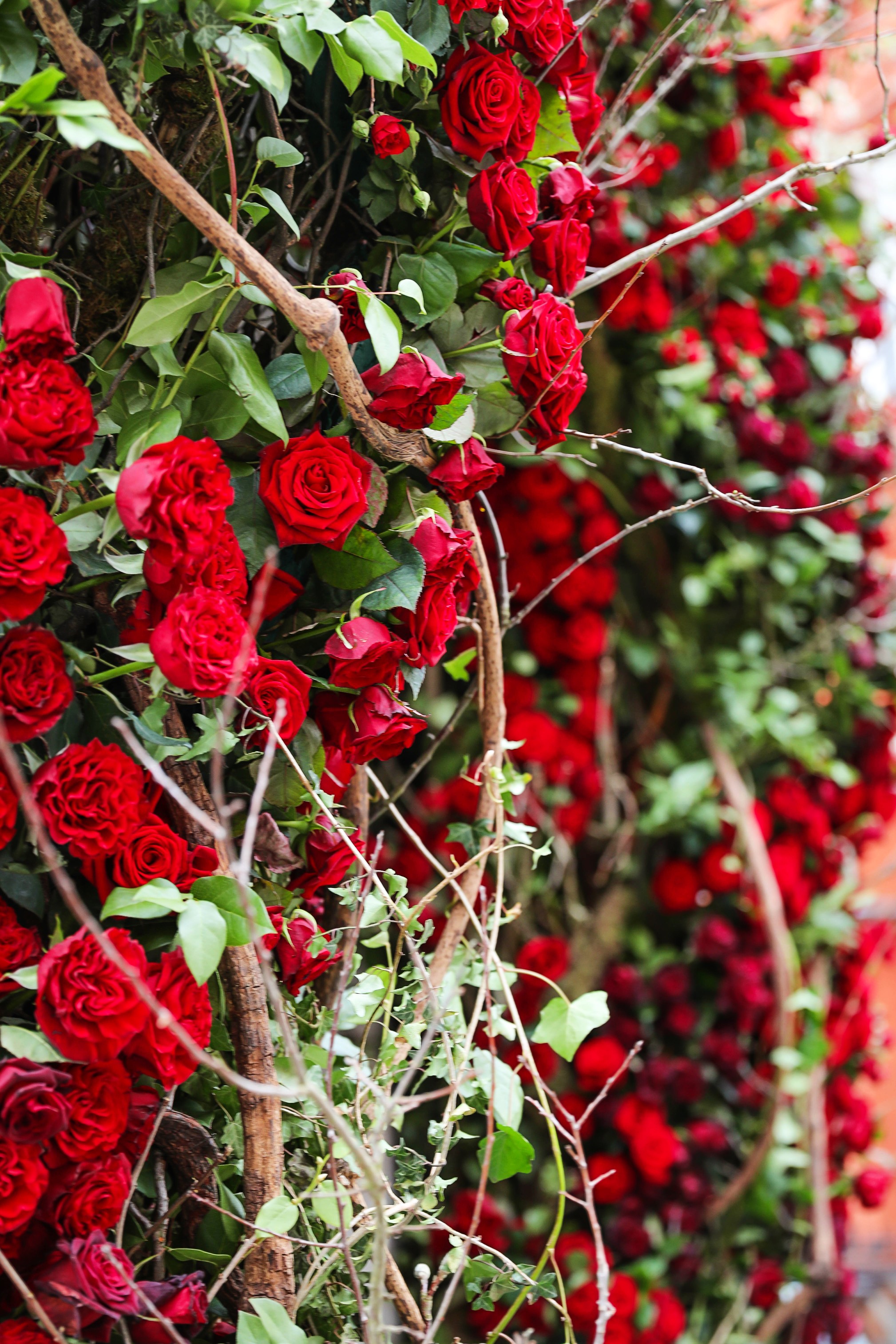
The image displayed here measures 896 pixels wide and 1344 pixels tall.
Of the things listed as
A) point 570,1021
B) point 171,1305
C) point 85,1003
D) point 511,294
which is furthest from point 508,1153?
point 511,294

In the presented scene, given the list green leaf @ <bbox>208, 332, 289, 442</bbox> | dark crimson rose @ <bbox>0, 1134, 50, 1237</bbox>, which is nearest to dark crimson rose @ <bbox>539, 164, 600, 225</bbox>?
A: green leaf @ <bbox>208, 332, 289, 442</bbox>

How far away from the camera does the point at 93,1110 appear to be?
0.66m

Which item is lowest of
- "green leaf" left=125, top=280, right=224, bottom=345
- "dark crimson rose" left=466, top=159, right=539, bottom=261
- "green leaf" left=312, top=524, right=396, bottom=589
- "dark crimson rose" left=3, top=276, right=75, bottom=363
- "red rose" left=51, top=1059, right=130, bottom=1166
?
"red rose" left=51, top=1059, right=130, bottom=1166

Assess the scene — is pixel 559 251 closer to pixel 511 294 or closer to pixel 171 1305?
pixel 511 294

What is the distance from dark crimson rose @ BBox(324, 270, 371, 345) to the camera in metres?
0.75

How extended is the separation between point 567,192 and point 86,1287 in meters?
0.89

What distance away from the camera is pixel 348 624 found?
2.45 ft

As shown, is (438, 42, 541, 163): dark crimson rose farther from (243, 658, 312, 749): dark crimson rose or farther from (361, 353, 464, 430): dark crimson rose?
(243, 658, 312, 749): dark crimson rose

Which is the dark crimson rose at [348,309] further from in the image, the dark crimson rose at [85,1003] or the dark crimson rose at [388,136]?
the dark crimson rose at [85,1003]

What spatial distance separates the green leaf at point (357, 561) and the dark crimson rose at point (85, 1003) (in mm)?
304

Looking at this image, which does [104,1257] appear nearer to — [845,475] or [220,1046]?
[220,1046]

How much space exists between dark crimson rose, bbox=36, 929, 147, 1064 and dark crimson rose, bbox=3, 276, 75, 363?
0.36 metres

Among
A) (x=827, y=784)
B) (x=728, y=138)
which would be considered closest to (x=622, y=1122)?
(x=827, y=784)

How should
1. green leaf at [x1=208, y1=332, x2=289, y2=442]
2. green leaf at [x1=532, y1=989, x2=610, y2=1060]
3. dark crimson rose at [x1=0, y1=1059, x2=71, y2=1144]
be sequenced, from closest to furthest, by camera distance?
dark crimson rose at [x1=0, y1=1059, x2=71, y2=1144]
green leaf at [x1=208, y1=332, x2=289, y2=442]
green leaf at [x1=532, y1=989, x2=610, y2=1060]
